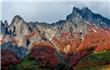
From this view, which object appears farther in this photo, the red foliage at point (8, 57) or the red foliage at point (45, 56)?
the red foliage at point (45, 56)

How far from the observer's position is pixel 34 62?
32.5 meters

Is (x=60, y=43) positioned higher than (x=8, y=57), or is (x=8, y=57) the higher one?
(x=60, y=43)

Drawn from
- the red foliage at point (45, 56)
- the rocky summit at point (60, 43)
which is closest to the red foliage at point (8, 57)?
the rocky summit at point (60, 43)

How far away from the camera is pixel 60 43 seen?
32594mm

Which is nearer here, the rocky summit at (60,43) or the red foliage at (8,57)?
the red foliage at (8,57)

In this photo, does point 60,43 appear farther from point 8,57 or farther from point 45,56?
point 8,57

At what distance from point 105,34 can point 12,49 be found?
165 centimetres

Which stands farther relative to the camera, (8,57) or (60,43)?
(60,43)

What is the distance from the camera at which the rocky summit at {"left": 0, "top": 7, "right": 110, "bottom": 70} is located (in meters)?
32.5

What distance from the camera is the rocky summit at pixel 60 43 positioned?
32469mm

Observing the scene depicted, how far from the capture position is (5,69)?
3228cm

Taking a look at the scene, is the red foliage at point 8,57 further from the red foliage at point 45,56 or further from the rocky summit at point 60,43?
the red foliage at point 45,56

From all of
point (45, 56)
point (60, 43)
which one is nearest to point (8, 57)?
point (45, 56)

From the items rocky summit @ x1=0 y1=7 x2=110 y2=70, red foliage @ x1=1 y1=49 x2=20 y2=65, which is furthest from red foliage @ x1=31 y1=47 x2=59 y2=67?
red foliage @ x1=1 y1=49 x2=20 y2=65
